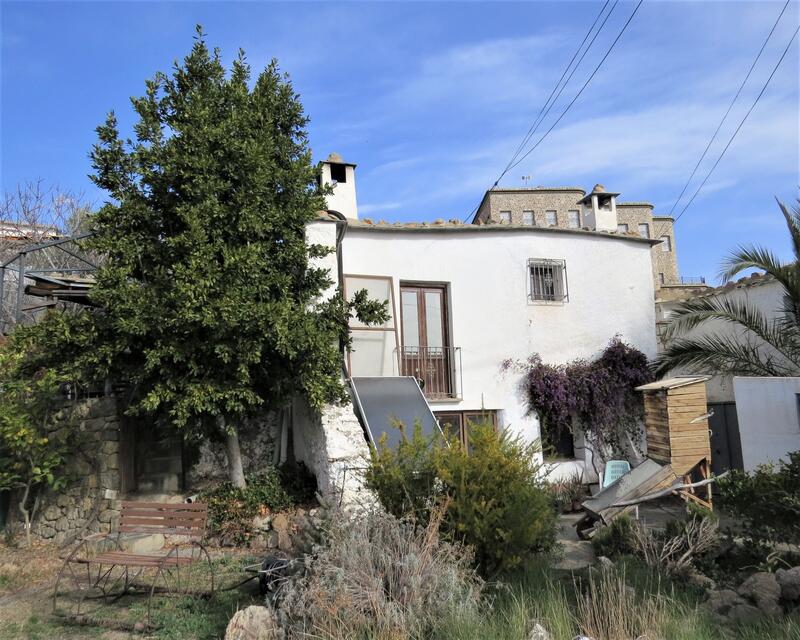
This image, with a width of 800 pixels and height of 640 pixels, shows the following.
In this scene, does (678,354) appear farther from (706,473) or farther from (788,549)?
(788,549)

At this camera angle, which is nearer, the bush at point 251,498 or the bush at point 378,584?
the bush at point 378,584

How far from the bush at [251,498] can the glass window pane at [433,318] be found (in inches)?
158

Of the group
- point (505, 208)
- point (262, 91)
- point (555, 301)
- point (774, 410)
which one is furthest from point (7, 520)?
point (505, 208)

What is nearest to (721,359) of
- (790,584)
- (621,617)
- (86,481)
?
(790,584)

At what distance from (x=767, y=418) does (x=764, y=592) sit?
5581 millimetres

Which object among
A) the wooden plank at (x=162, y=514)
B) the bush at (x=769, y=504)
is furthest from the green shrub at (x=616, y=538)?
the wooden plank at (x=162, y=514)

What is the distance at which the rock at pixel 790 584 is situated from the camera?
5207mm

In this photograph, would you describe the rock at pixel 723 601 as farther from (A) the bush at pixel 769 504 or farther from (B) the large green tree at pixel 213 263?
(B) the large green tree at pixel 213 263

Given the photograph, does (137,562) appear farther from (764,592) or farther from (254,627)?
(764,592)

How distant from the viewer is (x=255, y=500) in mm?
9109

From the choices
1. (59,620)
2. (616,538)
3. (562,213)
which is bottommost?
(59,620)

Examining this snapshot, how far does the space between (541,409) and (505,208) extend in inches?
1681

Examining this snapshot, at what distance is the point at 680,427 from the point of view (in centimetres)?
972

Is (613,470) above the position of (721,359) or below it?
below
